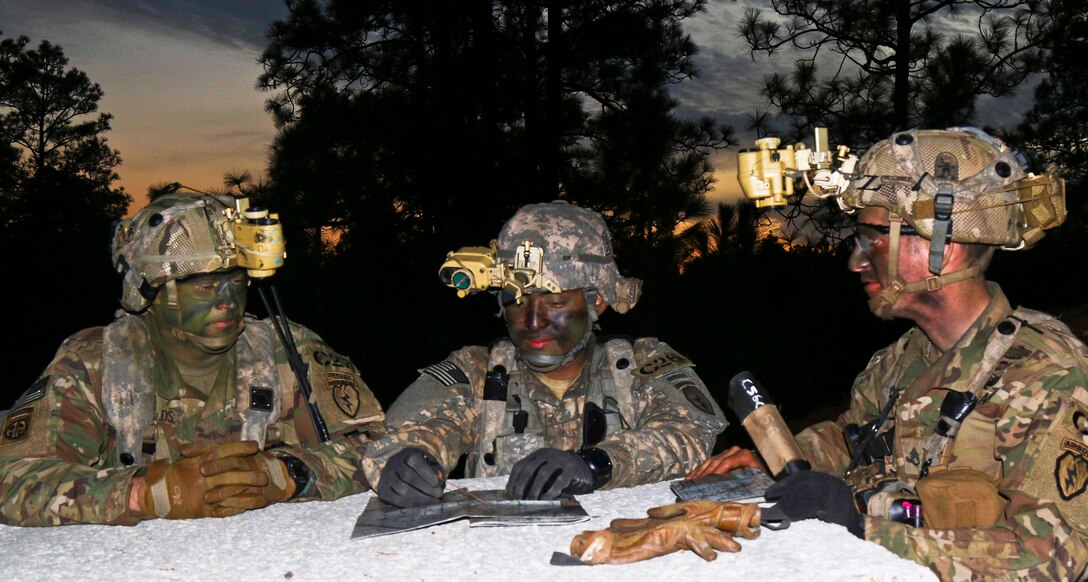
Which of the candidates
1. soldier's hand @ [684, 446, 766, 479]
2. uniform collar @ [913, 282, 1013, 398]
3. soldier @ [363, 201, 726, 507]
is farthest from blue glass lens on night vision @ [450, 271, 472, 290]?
uniform collar @ [913, 282, 1013, 398]

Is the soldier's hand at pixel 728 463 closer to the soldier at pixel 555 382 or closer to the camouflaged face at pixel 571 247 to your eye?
the soldier at pixel 555 382

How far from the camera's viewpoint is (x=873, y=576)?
270cm

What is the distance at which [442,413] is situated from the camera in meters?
4.24

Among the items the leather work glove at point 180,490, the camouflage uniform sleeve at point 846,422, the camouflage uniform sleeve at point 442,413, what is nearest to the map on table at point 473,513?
the camouflage uniform sleeve at point 442,413

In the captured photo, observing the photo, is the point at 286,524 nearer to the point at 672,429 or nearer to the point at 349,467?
the point at 349,467

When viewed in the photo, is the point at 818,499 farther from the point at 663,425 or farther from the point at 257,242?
the point at 257,242

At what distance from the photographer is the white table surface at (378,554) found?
9.08ft

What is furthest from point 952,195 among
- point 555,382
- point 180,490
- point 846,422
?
point 180,490

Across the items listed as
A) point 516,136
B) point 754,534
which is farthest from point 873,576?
point 516,136

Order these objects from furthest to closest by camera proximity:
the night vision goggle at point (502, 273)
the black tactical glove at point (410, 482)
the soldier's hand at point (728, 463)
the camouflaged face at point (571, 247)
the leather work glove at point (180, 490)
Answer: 1. the camouflaged face at point (571, 247)
2. the night vision goggle at point (502, 273)
3. the soldier's hand at point (728, 463)
4. the black tactical glove at point (410, 482)
5. the leather work glove at point (180, 490)

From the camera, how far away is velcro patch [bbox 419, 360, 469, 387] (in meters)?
4.35

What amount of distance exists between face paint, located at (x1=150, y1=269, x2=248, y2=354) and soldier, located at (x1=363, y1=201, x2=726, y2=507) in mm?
780

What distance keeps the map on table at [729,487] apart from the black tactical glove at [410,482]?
868 millimetres

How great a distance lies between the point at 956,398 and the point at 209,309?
9.56ft
